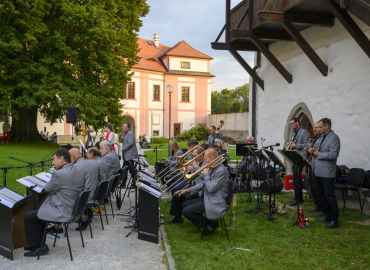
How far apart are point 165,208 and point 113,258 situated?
3.03 m

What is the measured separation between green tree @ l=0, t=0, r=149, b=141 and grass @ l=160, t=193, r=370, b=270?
13548mm

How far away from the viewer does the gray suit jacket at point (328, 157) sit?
6.16 metres

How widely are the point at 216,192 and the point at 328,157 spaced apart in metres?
2.33

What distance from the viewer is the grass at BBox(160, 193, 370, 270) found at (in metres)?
4.55

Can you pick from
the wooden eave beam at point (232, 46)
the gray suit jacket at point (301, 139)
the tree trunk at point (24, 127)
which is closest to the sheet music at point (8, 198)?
the gray suit jacket at point (301, 139)

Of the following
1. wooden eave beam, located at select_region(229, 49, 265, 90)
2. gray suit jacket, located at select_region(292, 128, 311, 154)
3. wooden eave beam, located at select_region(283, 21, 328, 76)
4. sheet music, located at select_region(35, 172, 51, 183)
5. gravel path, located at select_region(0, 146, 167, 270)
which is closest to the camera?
gravel path, located at select_region(0, 146, 167, 270)

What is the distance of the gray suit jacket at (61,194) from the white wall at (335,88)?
636 cm

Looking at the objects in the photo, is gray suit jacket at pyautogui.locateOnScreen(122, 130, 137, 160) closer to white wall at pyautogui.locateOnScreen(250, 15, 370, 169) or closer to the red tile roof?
white wall at pyautogui.locateOnScreen(250, 15, 370, 169)

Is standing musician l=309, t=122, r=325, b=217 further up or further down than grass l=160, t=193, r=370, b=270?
further up

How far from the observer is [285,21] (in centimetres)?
820

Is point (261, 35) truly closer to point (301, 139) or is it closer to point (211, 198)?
point (301, 139)

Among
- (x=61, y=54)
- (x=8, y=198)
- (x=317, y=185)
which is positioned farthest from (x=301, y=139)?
(x=61, y=54)

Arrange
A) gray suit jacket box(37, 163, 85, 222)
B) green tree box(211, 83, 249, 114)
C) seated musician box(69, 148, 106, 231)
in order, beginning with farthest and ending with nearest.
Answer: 1. green tree box(211, 83, 249, 114)
2. seated musician box(69, 148, 106, 231)
3. gray suit jacket box(37, 163, 85, 222)

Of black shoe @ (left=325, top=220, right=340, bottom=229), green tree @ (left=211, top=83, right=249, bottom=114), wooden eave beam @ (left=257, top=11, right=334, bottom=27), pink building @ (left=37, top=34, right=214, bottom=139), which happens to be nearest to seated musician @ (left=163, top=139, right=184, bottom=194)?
black shoe @ (left=325, top=220, right=340, bottom=229)
